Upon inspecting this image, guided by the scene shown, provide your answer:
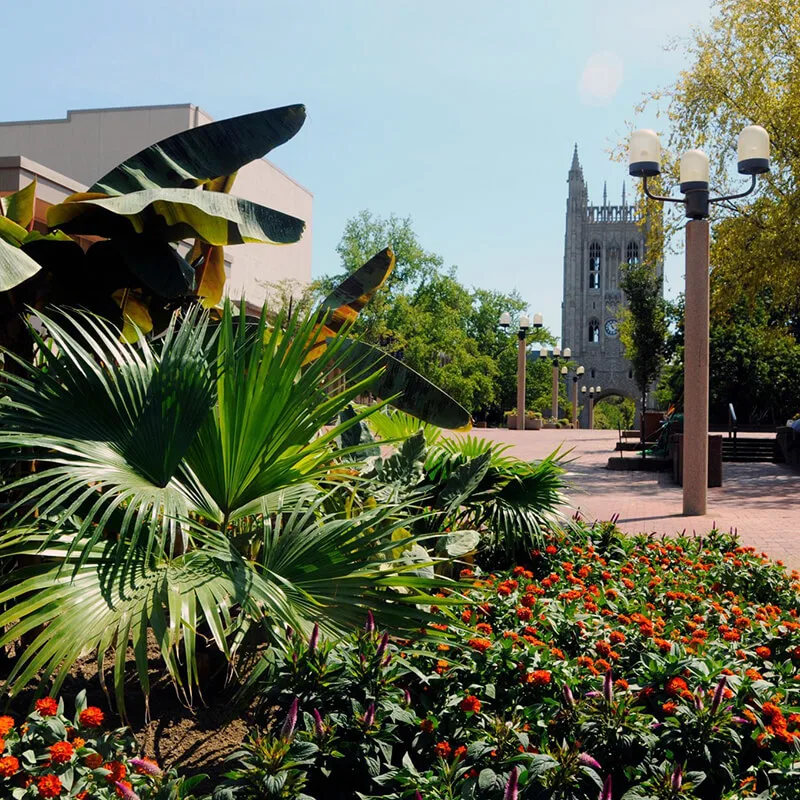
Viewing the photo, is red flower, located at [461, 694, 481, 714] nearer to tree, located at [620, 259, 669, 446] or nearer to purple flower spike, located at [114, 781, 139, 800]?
purple flower spike, located at [114, 781, 139, 800]

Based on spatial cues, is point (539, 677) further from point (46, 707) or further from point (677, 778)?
point (46, 707)

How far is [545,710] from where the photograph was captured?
2738 mm

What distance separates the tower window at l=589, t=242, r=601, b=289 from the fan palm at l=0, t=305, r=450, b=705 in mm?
104820

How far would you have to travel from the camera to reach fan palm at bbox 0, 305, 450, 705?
8.84 feet

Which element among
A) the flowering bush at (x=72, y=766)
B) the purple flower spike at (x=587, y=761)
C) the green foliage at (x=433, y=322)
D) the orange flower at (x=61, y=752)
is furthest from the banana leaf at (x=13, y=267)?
→ the green foliage at (x=433, y=322)

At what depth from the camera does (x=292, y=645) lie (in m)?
2.87

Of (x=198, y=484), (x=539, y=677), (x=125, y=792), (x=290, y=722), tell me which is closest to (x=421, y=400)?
(x=198, y=484)

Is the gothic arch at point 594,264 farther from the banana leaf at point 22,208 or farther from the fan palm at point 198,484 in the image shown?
the fan palm at point 198,484

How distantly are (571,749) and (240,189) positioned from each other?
3636 centimetres

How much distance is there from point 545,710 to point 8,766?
1577 mm

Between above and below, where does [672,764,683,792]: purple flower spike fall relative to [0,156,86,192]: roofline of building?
below

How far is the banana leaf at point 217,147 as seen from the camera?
16.4ft

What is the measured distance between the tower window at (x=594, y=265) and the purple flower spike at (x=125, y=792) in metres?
106

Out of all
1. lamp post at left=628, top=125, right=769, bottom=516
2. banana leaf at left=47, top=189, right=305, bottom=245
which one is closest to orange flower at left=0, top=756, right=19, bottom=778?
banana leaf at left=47, top=189, right=305, bottom=245
